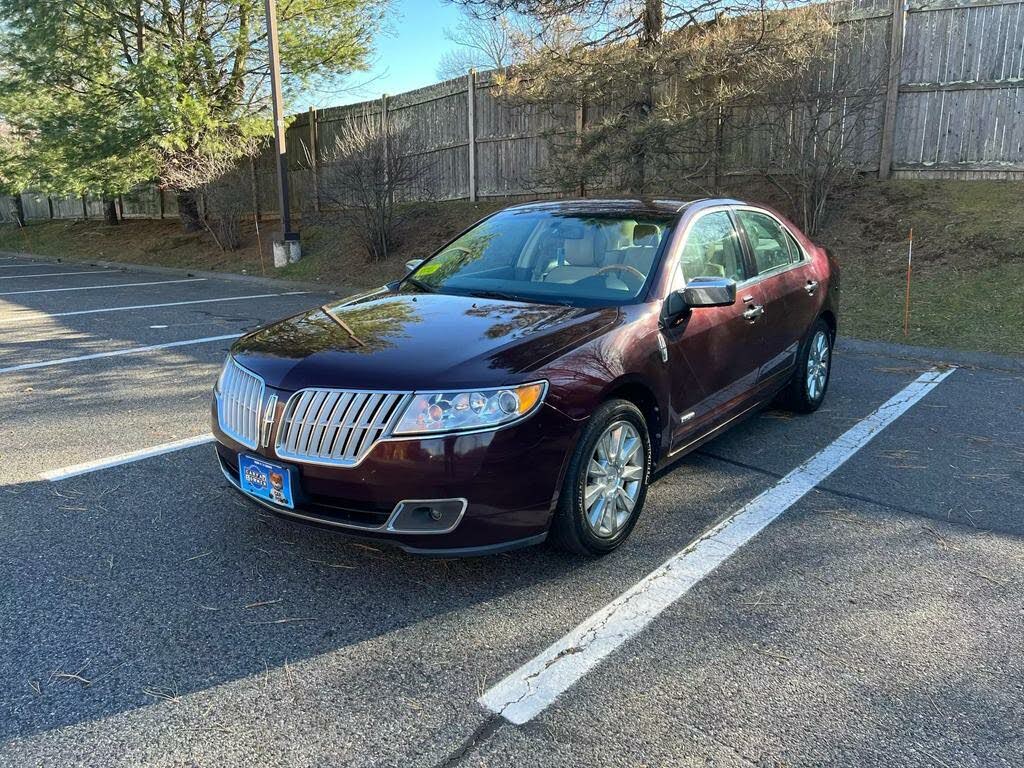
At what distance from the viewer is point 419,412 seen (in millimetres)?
2941

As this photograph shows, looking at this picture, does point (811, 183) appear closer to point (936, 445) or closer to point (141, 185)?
point (936, 445)

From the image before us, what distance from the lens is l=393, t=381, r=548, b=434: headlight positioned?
294 cm

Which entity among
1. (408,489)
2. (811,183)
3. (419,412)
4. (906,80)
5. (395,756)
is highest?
(906,80)

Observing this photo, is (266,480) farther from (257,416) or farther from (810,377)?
(810,377)

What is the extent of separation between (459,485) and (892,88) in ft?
35.7

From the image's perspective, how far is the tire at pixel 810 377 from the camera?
5500 millimetres

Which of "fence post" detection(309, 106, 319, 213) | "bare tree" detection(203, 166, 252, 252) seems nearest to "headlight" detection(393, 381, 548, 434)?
"bare tree" detection(203, 166, 252, 252)

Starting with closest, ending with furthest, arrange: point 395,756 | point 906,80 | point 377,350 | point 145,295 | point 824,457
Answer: point 395,756
point 377,350
point 824,457
point 906,80
point 145,295

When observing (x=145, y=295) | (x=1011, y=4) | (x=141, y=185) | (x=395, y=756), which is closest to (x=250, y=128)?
(x=141, y=185)

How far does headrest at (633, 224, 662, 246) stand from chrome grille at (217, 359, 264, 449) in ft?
7.19

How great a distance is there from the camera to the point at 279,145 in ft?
51.6

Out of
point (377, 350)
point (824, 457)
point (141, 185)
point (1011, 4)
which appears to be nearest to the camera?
point (377, 350)

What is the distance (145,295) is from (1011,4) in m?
14.1

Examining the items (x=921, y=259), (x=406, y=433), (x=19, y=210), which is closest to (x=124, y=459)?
(x=406, y=433)
